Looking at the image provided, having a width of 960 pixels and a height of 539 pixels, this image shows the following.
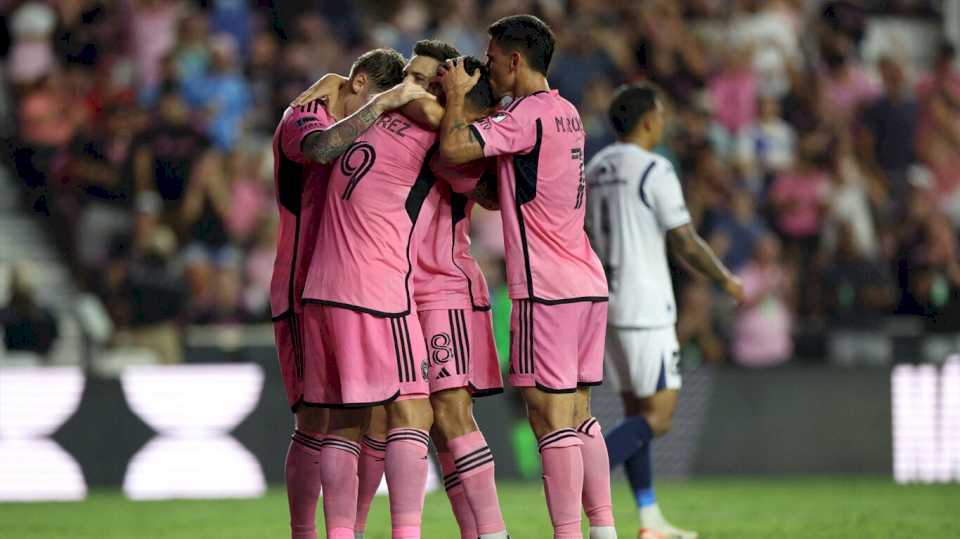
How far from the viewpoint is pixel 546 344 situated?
7758mm

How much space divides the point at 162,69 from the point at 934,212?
27.1ft

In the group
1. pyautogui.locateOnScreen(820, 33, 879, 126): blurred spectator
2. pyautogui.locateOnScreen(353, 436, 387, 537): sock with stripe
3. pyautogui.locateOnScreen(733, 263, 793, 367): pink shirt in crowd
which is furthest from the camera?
pyautogui.locateOnScreen(820, 33, 879, 126): blurred spectator

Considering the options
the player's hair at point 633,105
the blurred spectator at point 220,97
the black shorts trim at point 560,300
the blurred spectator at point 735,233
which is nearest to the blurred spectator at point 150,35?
the blurred spectator at point 220,97

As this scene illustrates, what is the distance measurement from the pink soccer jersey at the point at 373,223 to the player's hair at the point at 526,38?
601mm

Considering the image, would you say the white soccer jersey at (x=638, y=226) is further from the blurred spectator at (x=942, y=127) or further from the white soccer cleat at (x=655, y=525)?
the blurred spectator at (x=942, y=127)

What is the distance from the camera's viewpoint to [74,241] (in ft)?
52.1

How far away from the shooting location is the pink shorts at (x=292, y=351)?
812cm

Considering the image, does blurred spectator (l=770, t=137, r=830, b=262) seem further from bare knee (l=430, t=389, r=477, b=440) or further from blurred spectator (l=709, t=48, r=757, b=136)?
bare knee (l=430, t=389, r=477, b=440)

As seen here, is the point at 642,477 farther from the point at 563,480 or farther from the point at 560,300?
the point at 560,300

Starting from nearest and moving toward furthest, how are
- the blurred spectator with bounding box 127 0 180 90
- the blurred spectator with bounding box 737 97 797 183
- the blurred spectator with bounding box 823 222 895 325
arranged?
the blurred spectator with bounding box 823 222 895 325 < the blurred spectator with bounding box 127 0 180 90 < the blurred spectator with bounding box 737 97 797 183

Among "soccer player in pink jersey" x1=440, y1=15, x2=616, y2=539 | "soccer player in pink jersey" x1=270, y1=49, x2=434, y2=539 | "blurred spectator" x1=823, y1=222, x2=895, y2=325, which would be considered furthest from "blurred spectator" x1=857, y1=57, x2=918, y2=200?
"soccer player in pink jersey" x1=270, y1=49, x2=434, y2=539

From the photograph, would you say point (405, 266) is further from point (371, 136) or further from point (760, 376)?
point (760, 376)

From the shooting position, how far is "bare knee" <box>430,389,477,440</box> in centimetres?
Answer: 784

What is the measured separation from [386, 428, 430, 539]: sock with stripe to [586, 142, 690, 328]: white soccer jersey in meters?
2.48
